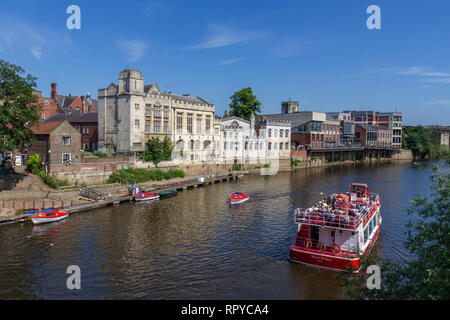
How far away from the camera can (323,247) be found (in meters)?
28.7

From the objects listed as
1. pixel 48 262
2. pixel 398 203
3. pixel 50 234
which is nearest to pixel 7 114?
pixel 50 234

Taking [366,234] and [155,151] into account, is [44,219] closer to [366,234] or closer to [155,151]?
[155,151]

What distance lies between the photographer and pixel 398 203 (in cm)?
5247

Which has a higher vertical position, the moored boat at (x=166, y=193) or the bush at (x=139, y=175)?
the bush at (x=139, y=175)

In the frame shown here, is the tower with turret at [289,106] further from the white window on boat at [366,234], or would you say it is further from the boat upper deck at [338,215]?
the white window on boat at [366,234]

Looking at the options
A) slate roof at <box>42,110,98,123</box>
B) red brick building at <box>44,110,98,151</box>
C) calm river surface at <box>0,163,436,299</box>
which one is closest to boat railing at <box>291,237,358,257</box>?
calm river surface at <box>0,163,436,299</box>

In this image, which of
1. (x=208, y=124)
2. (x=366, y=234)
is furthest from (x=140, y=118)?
(x=366, y=234)

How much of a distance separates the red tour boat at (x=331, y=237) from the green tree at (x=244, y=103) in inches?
2788

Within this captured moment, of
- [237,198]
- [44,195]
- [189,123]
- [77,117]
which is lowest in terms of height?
[237,198]

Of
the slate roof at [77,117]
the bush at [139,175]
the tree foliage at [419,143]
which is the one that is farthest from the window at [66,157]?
the tree foliage at [419,143]

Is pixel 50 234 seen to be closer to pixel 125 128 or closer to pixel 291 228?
pixel 291 228

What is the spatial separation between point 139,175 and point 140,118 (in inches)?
468

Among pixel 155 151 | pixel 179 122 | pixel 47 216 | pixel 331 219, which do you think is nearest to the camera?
pixel 331 219

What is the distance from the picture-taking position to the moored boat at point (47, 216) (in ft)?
124
